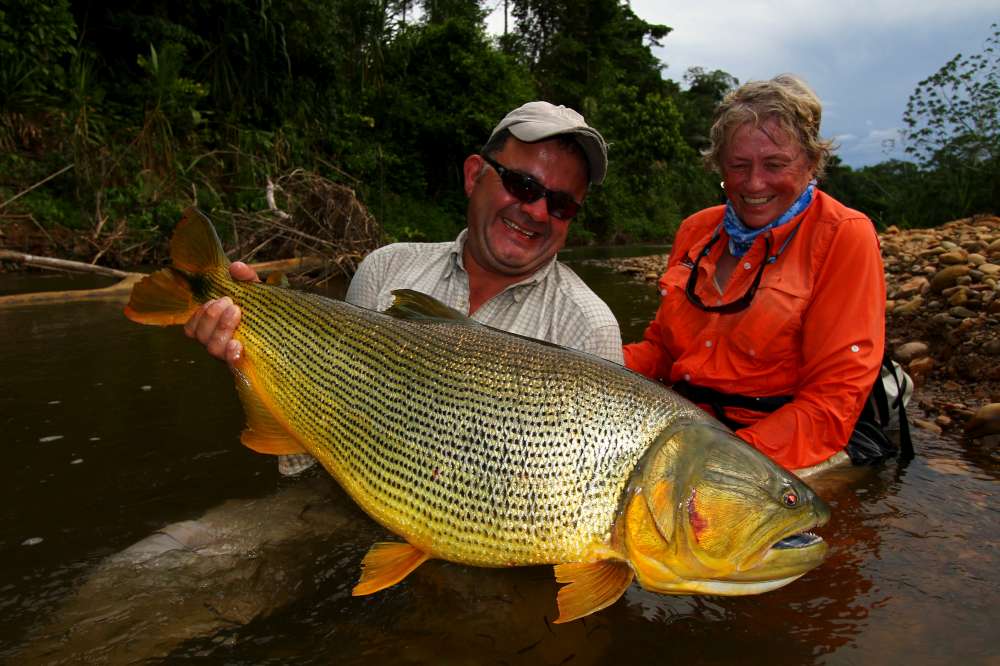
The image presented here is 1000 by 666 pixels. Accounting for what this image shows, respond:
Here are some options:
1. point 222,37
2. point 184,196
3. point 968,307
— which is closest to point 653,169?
point 222,37

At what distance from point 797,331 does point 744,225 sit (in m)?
0.67

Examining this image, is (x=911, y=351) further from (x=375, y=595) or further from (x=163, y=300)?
(x=163, y=300)

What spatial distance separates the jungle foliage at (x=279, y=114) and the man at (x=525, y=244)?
2.48 meters

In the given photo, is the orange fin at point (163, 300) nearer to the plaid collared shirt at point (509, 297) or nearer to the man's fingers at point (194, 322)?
the man's fingers at point (194, 322)

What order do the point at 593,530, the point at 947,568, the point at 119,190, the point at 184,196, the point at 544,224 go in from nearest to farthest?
1. the point at 593,530
2. the point at 947,568
3. the point at 544,224
4. the point at 119,190
5. the point at 184,196

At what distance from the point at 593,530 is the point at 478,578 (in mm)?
962

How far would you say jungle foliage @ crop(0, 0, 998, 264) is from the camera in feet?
43.9

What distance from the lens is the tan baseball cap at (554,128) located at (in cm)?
305

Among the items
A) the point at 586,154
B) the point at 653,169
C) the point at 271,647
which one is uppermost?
the point at 653,169

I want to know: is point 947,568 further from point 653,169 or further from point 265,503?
point 653,169

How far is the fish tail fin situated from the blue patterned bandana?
2.62 meters

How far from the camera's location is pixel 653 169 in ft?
124

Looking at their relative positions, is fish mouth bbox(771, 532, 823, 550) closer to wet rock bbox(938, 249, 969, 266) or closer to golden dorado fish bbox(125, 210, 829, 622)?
golden dorado fish bbox(125, 210, 829, 622)

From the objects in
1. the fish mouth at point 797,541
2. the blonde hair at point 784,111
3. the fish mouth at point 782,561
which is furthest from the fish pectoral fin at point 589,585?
the blonde hair at point 784,111
